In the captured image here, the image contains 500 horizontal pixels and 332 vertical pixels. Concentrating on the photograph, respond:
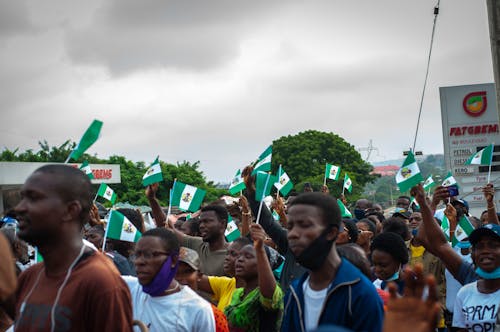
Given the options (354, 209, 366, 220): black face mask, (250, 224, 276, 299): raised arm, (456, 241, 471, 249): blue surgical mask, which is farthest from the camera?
(354, 209, 366, 220): black face mask

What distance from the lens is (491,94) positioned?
1878 centimetres

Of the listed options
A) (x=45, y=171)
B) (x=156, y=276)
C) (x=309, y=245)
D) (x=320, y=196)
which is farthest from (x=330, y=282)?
(x=45, y=171)

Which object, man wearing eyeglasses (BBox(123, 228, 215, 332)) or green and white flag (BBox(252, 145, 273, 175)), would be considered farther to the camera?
green and white flag (BBox(252, 145, 273, 175))

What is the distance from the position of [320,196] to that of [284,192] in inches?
279

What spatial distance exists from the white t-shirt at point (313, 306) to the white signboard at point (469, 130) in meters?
16.1

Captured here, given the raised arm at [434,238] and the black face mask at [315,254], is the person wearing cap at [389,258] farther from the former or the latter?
the black face mask at [315,254]

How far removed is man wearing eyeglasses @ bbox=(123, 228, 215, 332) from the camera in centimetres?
375

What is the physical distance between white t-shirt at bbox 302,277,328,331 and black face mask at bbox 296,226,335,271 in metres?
0.15

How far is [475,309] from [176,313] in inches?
89.2

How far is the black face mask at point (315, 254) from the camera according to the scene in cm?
324

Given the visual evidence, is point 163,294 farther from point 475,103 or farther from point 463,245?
point 475,103

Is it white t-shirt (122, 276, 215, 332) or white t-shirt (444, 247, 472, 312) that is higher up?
white t-shirt (122, 276, 215, 332)

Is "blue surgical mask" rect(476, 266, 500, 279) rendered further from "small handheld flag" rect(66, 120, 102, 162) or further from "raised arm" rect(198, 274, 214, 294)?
"small handheld flag" rect(66, 120, 102, 162)

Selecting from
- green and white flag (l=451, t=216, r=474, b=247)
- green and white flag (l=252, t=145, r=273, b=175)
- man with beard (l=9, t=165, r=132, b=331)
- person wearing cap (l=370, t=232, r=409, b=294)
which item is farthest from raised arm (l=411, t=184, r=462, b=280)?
green and white flag (l=252, t=145, r=273, b=175)
